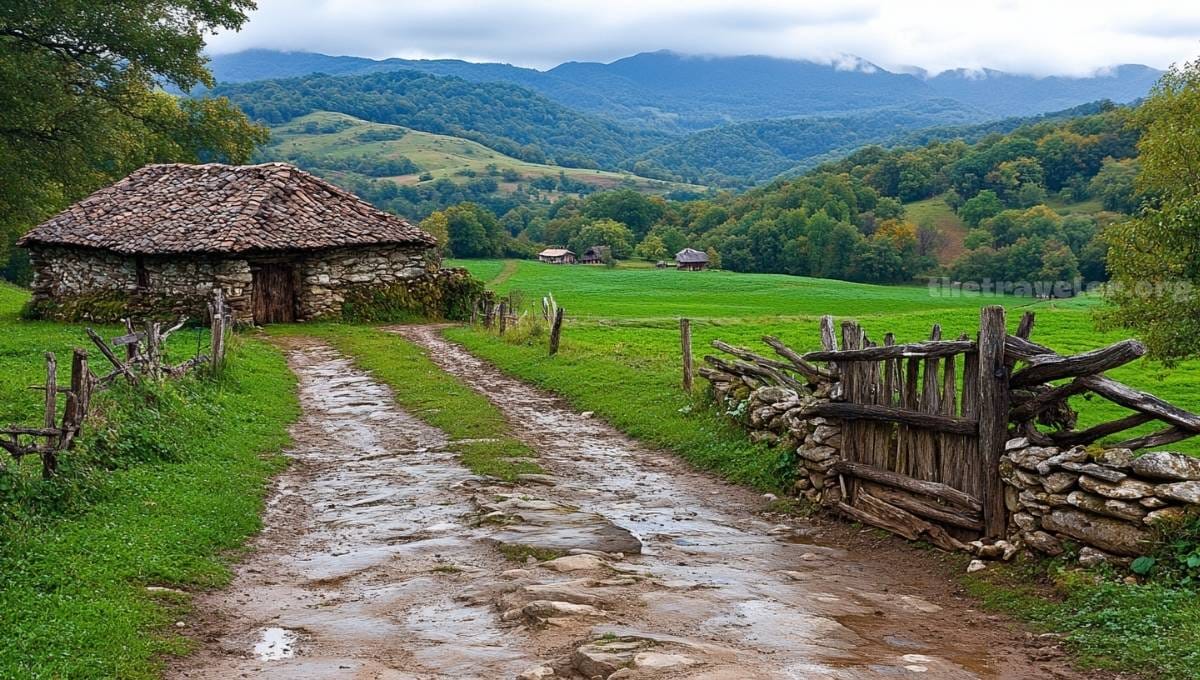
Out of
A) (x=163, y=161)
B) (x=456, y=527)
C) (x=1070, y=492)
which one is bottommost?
(x=456, y=527)

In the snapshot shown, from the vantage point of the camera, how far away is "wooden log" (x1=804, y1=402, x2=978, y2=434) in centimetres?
957

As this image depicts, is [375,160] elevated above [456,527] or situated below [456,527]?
above

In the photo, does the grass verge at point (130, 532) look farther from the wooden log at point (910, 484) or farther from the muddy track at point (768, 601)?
the wooden log at point (910, 484)

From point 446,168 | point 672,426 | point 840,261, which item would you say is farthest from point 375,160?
point 672,426

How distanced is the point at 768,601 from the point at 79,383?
7.14m

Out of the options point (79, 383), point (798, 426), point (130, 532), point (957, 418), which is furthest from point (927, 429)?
point (79, 383)

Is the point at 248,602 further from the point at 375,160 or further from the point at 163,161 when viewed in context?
the point at 375,160

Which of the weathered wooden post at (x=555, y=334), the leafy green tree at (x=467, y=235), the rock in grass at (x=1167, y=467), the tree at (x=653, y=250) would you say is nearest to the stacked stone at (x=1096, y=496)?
the rock in grass at (x=1167, y=467)

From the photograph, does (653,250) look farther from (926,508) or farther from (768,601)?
(768,601)

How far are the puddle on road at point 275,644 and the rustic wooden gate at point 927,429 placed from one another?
580 cm

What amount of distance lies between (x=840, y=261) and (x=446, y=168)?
10773 cm

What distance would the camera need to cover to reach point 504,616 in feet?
24.0

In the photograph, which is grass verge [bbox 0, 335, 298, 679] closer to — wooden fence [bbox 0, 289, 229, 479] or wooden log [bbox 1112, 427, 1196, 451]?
wooden fence [bbox 0, 289, 229, 479]

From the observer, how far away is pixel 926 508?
9914 millimetres
